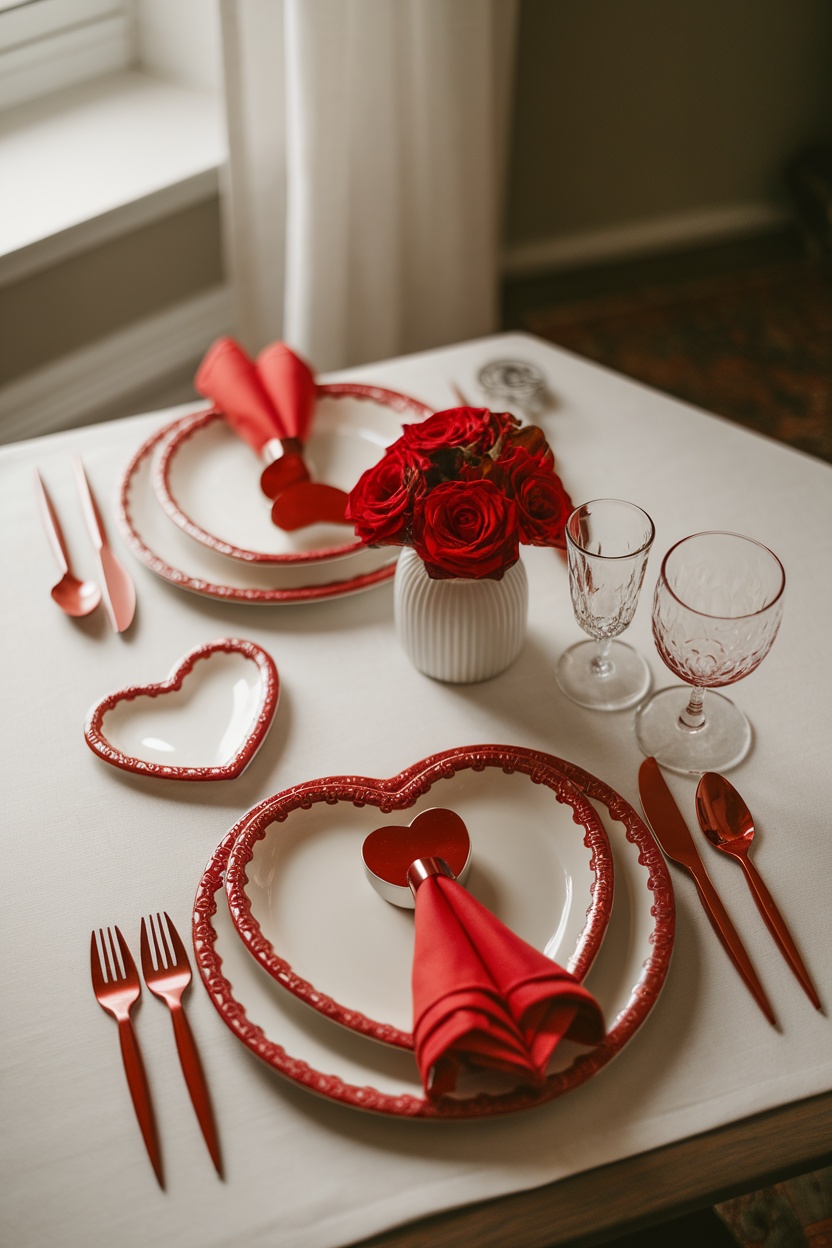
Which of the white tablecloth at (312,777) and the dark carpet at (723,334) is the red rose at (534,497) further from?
the dark carpet at (723,334)

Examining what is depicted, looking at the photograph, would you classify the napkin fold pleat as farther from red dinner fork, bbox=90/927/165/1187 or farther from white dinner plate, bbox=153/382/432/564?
red dinner fork, bbox=90/927/165/1187

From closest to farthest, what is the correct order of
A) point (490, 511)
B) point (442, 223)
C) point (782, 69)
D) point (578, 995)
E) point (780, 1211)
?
point (578, 995) < point (490, 511) < point (780, 1211) < point (442, 223) < point (782, 69)

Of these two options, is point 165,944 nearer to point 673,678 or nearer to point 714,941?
point 714,941

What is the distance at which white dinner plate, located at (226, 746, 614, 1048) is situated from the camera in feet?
2.29

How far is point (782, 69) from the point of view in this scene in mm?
2578

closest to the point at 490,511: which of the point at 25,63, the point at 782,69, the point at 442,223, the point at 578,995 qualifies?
the point at 578,995

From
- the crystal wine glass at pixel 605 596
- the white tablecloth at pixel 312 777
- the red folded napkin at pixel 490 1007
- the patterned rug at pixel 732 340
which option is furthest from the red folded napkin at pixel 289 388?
the patterned rug at pixel 732 340

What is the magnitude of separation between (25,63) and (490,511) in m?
1.63

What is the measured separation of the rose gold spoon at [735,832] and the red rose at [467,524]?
10.1 inches

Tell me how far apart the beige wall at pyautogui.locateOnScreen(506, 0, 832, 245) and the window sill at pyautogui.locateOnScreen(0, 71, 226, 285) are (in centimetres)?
89

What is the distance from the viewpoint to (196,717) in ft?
2.89

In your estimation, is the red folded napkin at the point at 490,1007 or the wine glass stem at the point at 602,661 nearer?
the red folded napkin at the point at 490,1007

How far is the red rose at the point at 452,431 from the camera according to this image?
80 centimetres

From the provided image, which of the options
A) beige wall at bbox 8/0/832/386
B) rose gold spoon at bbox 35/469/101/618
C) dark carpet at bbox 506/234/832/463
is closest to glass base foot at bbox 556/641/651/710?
rose gold spoon at bbox 35/469/101/618
